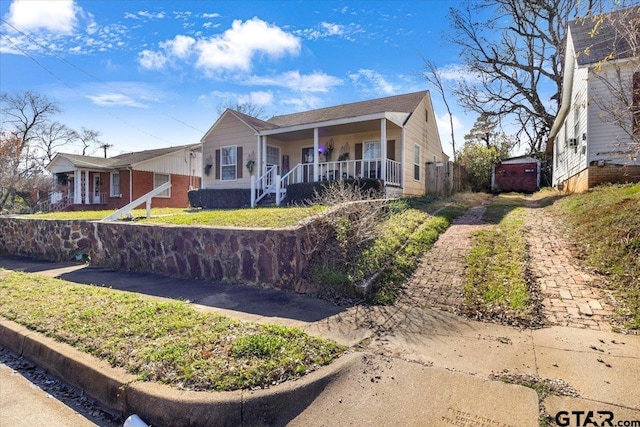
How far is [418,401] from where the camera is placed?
2707 millimetres

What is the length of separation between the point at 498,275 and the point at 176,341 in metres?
4.67

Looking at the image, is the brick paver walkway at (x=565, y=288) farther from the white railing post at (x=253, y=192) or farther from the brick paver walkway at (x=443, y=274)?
the white railing post at (x=253, y=192)

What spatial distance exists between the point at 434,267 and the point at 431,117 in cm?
1461

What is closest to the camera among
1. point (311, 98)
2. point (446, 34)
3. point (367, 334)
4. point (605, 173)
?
point (367, 334)

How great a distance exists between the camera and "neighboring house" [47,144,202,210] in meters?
23.9

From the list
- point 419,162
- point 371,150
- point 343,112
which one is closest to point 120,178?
point 343,112

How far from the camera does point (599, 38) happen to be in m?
11.6

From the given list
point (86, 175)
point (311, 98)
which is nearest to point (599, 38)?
point (311, 98)

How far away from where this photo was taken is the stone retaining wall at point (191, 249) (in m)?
5.66

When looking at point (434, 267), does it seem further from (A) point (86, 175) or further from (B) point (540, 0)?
(A) point (86, 175)

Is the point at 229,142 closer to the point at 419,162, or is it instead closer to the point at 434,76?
the point at 419,162

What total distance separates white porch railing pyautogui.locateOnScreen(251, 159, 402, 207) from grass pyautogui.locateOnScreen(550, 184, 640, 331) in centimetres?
651

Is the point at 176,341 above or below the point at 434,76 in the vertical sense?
below

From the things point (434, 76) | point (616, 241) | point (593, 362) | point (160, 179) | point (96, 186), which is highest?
point (434, 76)
